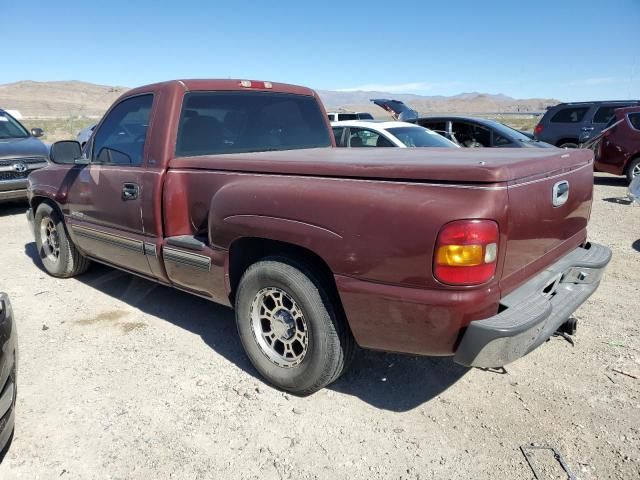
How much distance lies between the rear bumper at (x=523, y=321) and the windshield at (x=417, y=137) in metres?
5.26

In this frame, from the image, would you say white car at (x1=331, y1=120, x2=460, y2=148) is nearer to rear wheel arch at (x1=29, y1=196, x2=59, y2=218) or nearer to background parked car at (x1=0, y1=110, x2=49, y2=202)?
rear wheel arch at (x1=29, y1=196, x2=59, y2=218)

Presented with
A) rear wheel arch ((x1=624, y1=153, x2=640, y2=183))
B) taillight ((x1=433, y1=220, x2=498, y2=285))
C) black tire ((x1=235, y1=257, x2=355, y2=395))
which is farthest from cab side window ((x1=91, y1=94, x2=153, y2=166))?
rear wheel arch ((x1=624, y1=153, x2=640, y2=183))

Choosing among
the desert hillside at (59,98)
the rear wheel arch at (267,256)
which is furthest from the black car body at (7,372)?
the desert hillside at (59,98)

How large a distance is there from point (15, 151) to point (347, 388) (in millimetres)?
7621

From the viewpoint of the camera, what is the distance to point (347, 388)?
310cm

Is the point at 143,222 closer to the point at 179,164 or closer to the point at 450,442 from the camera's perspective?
the point at 179,164

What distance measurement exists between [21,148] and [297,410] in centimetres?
773

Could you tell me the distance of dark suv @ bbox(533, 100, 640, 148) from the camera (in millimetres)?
11648

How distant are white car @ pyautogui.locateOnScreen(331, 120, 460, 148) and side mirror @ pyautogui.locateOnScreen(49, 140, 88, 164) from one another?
451 cm

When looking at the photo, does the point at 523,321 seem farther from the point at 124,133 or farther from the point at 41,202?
the point at 41,202

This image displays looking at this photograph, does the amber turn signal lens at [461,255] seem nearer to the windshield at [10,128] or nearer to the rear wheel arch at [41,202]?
the rear wheel arch at [41,202]

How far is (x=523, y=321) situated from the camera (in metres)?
2.23

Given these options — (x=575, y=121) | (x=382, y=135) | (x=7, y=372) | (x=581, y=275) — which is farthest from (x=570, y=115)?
(x=7, y=372)

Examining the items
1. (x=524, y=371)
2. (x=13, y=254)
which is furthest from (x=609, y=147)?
(x=13, y=254)
